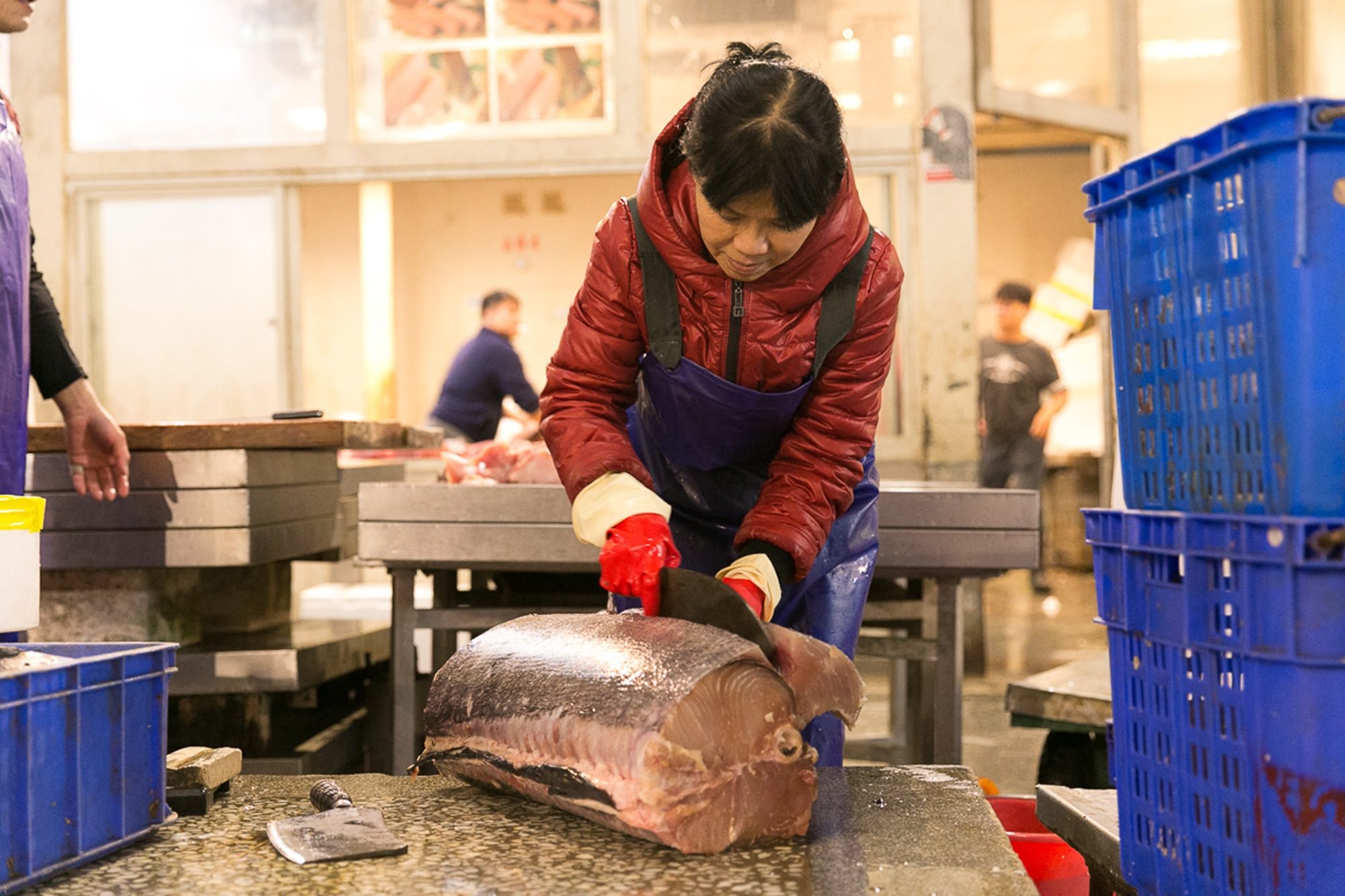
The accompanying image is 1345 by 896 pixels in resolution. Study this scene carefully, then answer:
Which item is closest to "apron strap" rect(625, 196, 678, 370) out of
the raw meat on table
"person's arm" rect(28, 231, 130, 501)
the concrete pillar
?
the raw meat on table

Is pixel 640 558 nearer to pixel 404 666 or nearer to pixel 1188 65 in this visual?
pixel 404 666

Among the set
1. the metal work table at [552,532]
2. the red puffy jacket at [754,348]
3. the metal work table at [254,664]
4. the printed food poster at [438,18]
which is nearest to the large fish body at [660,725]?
the red puffy jacket at [754,348]

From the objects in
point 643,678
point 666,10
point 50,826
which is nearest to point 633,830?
point 643,678

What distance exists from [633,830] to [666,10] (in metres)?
5.73

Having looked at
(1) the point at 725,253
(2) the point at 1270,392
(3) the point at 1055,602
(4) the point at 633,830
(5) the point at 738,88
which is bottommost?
(3) the point at 1055,602

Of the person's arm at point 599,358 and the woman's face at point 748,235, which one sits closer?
the woman's face at point 748,235

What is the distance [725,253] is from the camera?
1.93 meters

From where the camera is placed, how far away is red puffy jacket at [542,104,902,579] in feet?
6.64

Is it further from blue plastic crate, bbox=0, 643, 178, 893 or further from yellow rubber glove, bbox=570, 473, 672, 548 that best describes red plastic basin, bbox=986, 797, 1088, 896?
blue plastic crate, bbox=0, 643, 178, 893

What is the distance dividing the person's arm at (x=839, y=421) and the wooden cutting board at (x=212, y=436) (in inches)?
60.9

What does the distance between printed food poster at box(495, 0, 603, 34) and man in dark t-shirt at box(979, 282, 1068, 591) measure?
3377 mm

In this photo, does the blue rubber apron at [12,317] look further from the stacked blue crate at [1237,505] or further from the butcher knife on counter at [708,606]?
the stacked blue crate at [1237,505]

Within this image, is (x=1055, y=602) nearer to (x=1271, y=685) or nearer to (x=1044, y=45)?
(x=1044, y=45)

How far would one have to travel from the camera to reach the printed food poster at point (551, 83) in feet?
21.6
